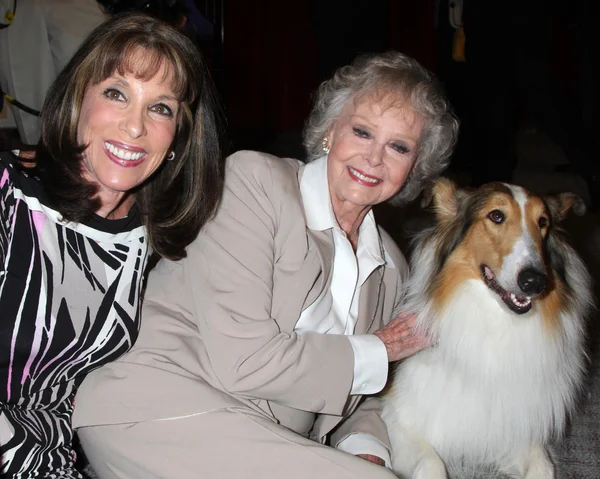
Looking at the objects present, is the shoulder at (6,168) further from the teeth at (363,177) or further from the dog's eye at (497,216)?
the dog's eye at (497,216)

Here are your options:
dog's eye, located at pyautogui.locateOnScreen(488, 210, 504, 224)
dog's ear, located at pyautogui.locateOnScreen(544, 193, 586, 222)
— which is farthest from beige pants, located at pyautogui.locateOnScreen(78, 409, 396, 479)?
dog's ear, located at pyautogui.locateOnScreen(544, 193, 586, 222)

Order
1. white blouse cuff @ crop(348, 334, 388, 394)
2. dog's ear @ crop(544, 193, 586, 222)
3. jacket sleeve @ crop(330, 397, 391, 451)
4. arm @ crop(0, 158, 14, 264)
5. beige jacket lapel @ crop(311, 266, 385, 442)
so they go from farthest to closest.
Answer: dog's ear @ crop(544, 193, 586, 222)
jacket sleeve @ crop(330, 397, 391, 451)
beige jacket lapel @ crop(311, 266, 385, 442)
white blouse cuff @ crop(348, 334, 388, 394)
arm @ crop(0, 158, 14, 264)

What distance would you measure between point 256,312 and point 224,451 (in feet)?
1.26

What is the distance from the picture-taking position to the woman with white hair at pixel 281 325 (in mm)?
1786

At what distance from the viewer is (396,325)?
2133 millimetres

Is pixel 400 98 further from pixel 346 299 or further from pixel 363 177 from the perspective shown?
pixel 346 299

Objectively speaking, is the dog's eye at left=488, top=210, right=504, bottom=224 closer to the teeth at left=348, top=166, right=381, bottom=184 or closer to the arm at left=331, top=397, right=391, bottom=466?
the teeth at left=348, top=166, right=381, bottom=184

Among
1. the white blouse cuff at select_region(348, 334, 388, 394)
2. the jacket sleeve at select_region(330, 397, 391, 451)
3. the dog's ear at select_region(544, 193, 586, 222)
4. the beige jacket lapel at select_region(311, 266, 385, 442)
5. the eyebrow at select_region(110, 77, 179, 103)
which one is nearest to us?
the eyebrow at select_region(110, 77, 179, 103)

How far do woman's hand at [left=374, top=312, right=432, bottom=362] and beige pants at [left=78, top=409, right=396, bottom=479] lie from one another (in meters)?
0.41

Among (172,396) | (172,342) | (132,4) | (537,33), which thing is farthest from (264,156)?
(537,33)

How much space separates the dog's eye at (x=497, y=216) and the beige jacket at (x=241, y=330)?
57cm

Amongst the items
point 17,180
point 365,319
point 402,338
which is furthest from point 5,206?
point 402,338

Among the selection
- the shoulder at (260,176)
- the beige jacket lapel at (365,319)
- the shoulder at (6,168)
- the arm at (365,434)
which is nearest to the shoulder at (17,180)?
the shoulder at (6,168)

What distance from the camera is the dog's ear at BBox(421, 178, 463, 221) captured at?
2.38 m
